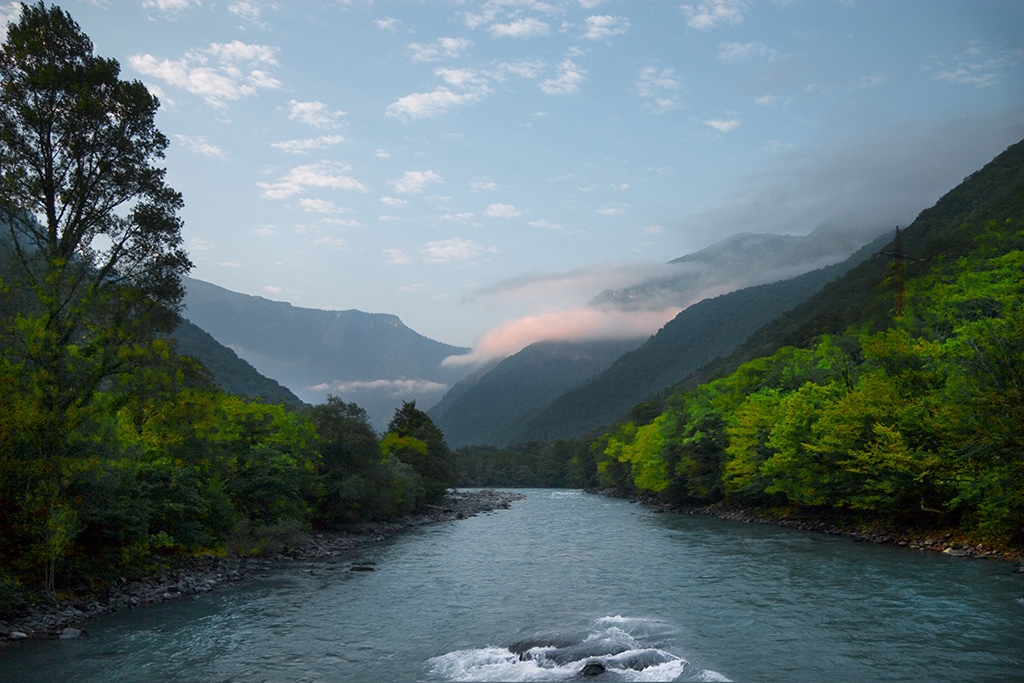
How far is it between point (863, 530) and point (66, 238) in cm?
4781

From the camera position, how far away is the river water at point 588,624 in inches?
643

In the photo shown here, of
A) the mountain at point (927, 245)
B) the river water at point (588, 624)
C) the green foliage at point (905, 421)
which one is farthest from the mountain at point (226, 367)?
the river water at point (588, 624)

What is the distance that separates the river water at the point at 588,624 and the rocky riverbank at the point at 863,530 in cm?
137

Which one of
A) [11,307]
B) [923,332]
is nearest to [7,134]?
[11,307]

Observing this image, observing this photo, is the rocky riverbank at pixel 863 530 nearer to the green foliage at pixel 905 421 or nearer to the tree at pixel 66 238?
the green foliage at pixel 905 421

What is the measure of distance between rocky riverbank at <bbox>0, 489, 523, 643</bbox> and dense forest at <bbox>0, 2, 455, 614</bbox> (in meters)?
0.67

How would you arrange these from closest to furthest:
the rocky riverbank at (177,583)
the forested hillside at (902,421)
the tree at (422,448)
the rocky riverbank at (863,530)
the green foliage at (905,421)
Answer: the rocky riverbank at (177,583) → the green foliage at (905,421) → the forested hillside at (902,421) → the rocky riverbank at (863,530) → the tree at (422,448)

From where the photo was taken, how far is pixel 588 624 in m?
20.9

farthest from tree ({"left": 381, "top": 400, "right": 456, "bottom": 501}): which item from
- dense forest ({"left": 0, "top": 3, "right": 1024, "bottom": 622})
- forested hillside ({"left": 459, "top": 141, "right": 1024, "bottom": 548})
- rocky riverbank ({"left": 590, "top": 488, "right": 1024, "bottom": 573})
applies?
rocky riverbank ({"left": 590, "top": 488, "right": 1024, "bottom": 573})

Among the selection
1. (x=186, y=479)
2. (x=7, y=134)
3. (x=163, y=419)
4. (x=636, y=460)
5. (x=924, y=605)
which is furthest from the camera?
(x=636, y=460)

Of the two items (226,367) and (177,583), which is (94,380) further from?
(226,367)

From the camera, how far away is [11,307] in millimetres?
22359

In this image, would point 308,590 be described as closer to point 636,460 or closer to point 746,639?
point 746,639

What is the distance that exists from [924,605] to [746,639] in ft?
27.0
